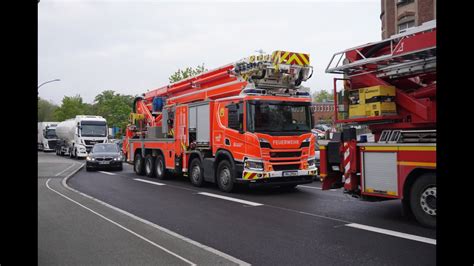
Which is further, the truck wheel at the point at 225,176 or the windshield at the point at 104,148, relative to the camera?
the windshield at the point at 104,148

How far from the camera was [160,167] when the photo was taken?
Answer: 16.8m

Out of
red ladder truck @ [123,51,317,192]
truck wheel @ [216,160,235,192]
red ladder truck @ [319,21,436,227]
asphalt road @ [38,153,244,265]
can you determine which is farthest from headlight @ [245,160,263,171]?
asphalt road @ [38,153,244,265]

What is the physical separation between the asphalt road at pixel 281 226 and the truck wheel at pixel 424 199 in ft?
0.65

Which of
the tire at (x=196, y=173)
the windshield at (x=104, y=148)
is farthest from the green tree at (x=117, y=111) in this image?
the tire at (x=196, y=173)

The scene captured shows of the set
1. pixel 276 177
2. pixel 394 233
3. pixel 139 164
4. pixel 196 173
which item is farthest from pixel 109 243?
pixel 139 164

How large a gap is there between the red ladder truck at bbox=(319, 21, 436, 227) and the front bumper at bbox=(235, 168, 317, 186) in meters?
2.47

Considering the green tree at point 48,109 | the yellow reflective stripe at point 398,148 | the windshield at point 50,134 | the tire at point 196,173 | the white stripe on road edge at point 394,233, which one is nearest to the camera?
the white stripe on road edge at point 394,233

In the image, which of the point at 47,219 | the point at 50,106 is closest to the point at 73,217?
the point at 47,219

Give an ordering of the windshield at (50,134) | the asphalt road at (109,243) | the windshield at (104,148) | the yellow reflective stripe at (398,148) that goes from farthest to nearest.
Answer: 1. the windshield at (50,134)
2. the windshield at (104,148)
3. the yellow reflective stripe at (398,148)
4. the asphalt road at (109,243)

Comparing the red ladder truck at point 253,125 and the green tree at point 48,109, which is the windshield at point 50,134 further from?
the red ladder truck at point 253,125

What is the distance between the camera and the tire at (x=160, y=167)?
54.0 ft

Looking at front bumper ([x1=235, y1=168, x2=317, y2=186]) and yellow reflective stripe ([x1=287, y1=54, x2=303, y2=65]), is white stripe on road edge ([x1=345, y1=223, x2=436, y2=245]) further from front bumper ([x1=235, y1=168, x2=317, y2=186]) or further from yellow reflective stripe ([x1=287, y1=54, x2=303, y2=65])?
yellow reflective stripe ([x1=287, y1=54, x2=303, y2=65])

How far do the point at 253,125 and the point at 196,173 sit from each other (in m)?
3.37
